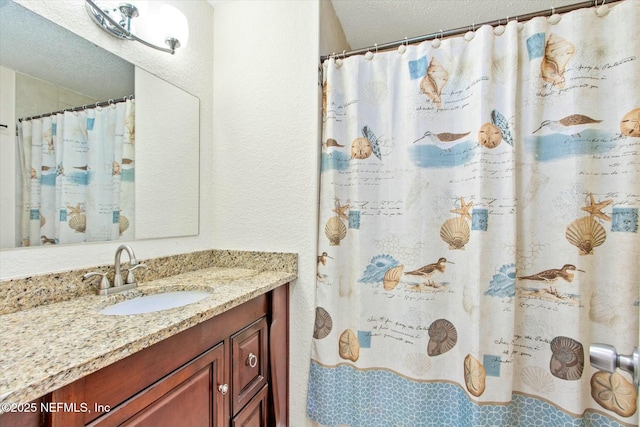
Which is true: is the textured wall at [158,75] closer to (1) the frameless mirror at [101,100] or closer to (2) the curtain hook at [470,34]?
(1) the frameless mirror at [101,100]

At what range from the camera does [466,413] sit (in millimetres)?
1148

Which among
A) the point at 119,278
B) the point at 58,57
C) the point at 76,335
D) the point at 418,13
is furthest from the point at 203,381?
the point at 418,13

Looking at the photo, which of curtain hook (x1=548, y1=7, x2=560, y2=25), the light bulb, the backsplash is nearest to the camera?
the backsplash

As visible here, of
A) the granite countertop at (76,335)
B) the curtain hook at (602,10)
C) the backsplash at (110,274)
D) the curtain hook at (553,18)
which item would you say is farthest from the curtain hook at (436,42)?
the granite countertop at (76,335)

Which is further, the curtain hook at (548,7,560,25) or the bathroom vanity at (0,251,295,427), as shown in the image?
the curtain hook at (548,7,560,25)

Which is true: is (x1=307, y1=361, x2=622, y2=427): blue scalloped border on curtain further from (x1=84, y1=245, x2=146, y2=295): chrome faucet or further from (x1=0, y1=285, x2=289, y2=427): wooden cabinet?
(x1=84, y1=245, x2=146, y2=295): chrome faucet

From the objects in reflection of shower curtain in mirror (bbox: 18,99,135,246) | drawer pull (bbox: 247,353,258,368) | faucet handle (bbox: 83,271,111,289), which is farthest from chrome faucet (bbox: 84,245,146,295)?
drawer pull (bbox: 247,353,258,368)

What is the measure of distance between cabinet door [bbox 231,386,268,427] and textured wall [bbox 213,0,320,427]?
0.22m

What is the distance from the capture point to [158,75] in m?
1.33

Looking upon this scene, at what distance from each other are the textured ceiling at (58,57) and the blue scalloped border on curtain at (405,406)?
5.10 feet

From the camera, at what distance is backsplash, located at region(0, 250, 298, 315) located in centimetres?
83

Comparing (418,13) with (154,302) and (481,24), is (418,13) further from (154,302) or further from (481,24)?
(154,302)

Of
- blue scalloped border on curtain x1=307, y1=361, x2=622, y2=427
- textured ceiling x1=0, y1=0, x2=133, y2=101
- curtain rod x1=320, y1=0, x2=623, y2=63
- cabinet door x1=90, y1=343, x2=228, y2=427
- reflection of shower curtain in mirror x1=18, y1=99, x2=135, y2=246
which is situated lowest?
blue scalloped border on curtain x1=307, y1=361, x2=622, y2=427

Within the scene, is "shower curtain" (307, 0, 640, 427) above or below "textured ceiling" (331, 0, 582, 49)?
below
